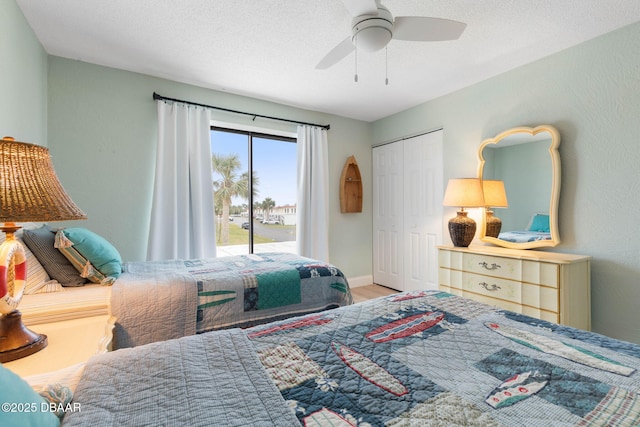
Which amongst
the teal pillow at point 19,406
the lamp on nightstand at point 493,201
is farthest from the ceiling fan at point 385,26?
the teal pillow at point 19,406

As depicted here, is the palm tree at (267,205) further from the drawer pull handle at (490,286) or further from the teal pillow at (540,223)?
→ the teal pillow at (540,223)

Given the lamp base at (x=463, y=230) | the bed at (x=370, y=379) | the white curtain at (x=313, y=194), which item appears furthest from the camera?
the white curtain at (x=313, y=194)

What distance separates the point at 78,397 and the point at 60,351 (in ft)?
1.88

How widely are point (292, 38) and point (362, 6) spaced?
92 centimetres

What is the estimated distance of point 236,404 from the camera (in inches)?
28.0

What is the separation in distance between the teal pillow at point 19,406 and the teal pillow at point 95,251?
152 cm

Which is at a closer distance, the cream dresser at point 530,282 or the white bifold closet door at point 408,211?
the cream dresser at point 530,282

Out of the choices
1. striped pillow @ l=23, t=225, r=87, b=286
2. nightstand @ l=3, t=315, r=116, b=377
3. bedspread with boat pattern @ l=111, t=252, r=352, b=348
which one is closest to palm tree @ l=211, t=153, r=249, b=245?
bedspread with boat pattern @ l=111, t=252, r=352, b=348

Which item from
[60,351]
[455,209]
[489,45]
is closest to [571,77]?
[489,45]

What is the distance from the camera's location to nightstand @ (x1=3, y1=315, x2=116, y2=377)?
1.01m

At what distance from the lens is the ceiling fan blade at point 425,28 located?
5.34ft

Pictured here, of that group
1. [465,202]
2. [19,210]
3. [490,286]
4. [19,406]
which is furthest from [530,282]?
[19,210]

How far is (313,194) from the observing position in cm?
396

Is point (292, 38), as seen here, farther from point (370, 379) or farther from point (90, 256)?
point (370, 379)
